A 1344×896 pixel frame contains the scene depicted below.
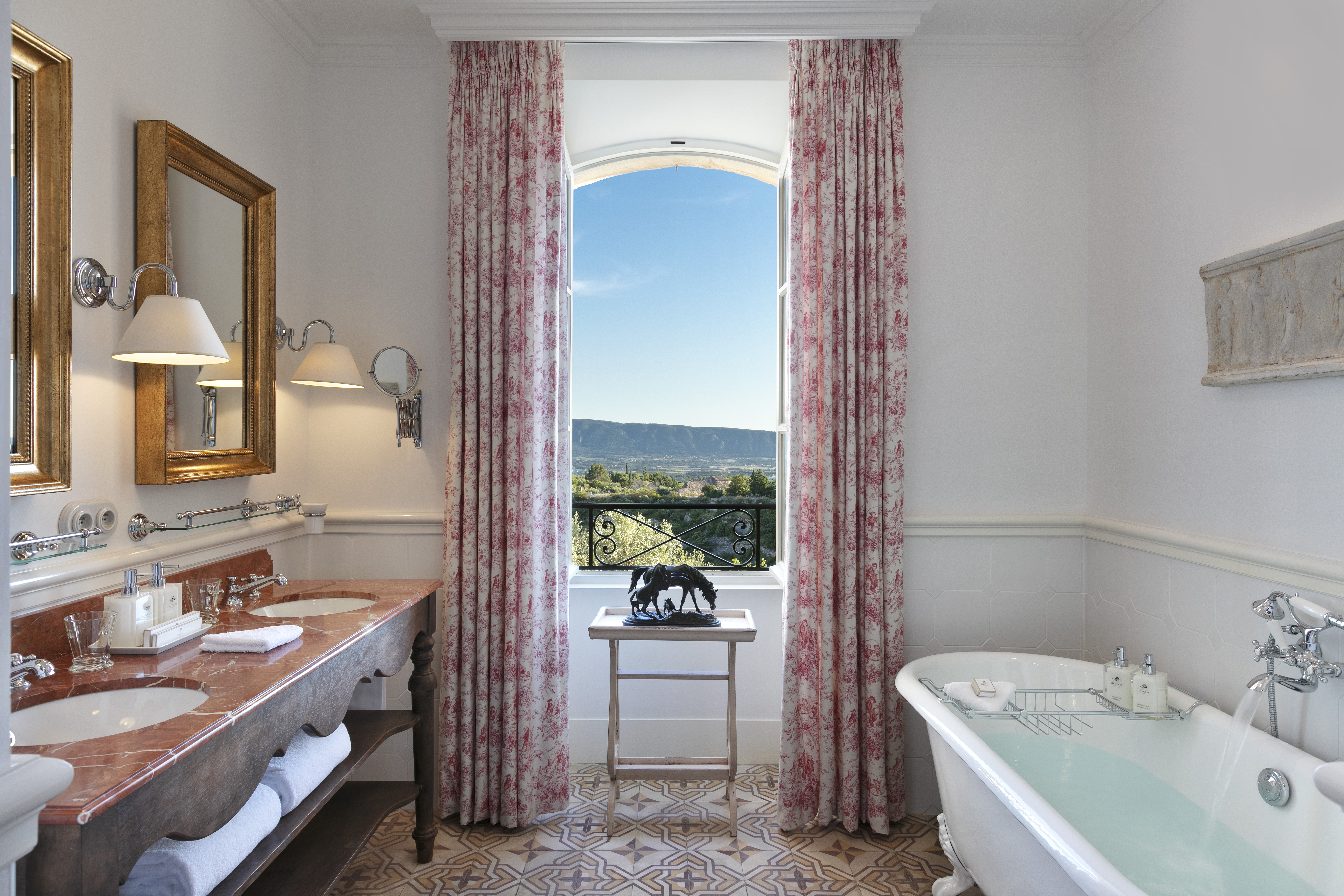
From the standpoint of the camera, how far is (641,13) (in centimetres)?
255

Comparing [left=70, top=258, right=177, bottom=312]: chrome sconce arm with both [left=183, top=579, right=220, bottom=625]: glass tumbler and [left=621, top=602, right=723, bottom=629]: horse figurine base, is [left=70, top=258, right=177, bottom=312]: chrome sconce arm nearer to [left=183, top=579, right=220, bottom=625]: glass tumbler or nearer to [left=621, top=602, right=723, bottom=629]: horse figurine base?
[left=183, top=579, right=220, bottom=625]: glass tumbler

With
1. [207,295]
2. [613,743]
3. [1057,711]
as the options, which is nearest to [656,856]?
[613,743]

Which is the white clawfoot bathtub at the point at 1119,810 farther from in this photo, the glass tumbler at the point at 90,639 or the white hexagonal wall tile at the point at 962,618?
the glass tumbler at the point at 90,639

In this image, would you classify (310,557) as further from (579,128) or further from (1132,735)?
(1132,735)

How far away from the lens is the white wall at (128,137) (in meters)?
1.71

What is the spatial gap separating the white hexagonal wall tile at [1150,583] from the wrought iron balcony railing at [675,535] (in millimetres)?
1534

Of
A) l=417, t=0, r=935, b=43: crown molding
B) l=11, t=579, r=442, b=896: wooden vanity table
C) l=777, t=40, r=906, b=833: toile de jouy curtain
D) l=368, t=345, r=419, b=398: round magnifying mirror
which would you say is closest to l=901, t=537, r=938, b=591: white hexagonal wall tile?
l=777, t=40, r=906, b=833: toile de jouy curtain

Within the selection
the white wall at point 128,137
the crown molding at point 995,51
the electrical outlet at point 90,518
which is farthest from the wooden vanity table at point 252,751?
the crown molding at point 995,51

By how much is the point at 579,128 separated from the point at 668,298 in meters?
1.69

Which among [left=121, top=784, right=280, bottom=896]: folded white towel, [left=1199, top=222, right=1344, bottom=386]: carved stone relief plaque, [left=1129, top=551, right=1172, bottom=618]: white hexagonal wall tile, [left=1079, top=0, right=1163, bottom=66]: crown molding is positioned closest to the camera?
[left=121, top=784, right=280, bottom=896]: folded white towel

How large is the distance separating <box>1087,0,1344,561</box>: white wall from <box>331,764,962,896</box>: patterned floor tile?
→ 1.38 meters

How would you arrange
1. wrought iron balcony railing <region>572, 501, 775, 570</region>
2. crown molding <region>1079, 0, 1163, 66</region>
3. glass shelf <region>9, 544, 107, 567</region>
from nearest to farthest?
glass shelf <region>9, 544, 107, 567</region>, crown molding <region>1079, 0, 1163, 66</region>, wrought iron balcony railing <region>572, 501, 775, 570</region>

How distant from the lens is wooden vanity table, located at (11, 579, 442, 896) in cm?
104

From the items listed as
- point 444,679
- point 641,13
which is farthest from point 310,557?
point 641,13
